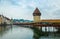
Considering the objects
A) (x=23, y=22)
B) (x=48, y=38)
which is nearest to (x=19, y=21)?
Result: (x=23, y=22)

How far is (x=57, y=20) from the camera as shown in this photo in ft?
115

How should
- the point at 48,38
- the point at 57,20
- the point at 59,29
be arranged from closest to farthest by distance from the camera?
the point at 48,38
the point at 59,29
the point at 57,20

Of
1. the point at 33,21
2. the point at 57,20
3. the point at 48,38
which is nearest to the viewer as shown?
the point at 48,38

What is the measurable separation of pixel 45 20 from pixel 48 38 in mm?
17046

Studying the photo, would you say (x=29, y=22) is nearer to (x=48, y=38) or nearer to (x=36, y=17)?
(x=36, y=17)

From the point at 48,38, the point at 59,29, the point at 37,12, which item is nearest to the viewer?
the point at 48,38

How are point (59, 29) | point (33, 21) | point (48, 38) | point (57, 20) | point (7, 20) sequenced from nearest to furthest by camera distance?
point (48, 38), point (59, 29), point (57, 20), point (33, 21), point (7, 20)

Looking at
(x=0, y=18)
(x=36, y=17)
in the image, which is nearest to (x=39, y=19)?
(x=36, y=17)

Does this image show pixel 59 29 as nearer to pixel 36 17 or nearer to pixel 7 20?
pixel 36 17

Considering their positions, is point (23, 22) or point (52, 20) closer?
point (52, 20)

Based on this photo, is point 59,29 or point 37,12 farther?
point 37,12

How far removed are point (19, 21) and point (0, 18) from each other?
590 centimetres

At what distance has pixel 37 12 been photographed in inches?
1624

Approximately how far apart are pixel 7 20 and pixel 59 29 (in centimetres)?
2126
